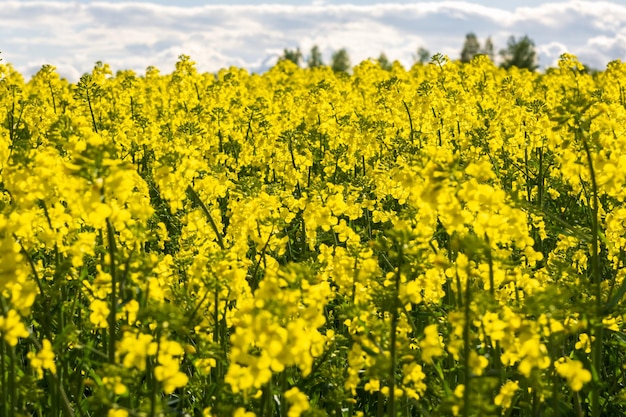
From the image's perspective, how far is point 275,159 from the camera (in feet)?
24.5

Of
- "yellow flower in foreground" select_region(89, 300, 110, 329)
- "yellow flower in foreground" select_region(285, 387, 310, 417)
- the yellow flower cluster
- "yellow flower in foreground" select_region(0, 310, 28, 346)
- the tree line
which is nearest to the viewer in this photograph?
"yellow flower in foreground" select_region(285, 387, 310, 417)

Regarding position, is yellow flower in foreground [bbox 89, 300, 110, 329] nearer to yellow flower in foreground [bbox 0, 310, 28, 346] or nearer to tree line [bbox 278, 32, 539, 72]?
yellow flower in foreground [bbox 0, 310, 28, 346]

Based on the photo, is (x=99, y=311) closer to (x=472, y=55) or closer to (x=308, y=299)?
(x=308, y=299)

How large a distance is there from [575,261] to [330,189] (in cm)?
182

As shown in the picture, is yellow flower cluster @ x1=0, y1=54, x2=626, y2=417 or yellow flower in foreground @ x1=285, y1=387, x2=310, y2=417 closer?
yellow flower in foreground @ x1=285, y1=387, x2=310, y2=417

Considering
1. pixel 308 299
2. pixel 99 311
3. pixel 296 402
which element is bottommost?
pixel 296 402

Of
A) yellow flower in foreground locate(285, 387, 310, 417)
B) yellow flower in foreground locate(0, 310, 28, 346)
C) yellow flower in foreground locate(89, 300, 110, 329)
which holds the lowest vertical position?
yellow flower in foreground locate(285, 387, 310, 417)

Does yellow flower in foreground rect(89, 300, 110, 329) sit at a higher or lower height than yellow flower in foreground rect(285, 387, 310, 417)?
higher

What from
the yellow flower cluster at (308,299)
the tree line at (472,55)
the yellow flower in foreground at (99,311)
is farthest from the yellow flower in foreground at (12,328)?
the tree line at (472,55)

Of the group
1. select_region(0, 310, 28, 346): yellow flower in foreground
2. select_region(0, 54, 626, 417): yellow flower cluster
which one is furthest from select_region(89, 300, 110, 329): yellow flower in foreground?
select_region(0, 310, 28, 346): yellow flower in foreground

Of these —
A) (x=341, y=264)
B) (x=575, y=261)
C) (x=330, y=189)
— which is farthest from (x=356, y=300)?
(x=575, y=261)

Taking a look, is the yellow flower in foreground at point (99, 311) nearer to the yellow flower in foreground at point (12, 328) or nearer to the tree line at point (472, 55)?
the yellow flower in foreground at point (12, 328)

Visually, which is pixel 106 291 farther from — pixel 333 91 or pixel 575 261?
pixel 333 91

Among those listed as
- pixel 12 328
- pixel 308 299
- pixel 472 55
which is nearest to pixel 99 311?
pixel 12 328
